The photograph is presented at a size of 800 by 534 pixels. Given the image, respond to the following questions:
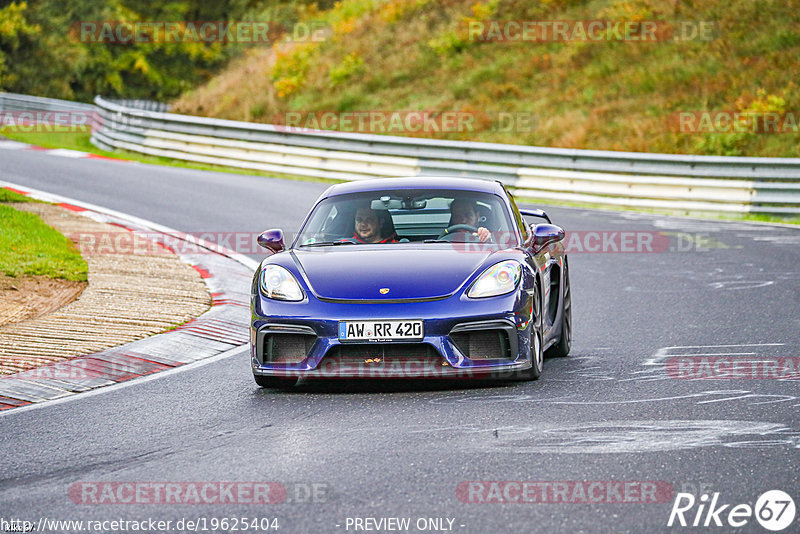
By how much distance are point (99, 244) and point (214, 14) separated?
4586 centimetres

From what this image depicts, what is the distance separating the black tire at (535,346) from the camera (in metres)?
7.46

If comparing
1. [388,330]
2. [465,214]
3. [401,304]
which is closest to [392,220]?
[465,214]

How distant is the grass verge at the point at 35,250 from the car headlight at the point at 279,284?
470 cm

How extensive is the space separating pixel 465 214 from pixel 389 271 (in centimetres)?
125

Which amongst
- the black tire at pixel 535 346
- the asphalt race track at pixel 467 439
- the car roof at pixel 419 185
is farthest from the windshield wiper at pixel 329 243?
the black tire at pixel 535 346

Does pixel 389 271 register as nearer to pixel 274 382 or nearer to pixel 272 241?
pixel 274 382

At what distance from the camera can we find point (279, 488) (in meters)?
5.16

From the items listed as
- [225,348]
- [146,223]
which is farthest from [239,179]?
[225,348]

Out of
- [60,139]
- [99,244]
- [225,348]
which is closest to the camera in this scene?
[225,348]

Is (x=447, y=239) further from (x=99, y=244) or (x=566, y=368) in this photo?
(x=99, y=244)

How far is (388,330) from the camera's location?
706cm

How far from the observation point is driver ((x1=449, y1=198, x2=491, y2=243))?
8398 mm

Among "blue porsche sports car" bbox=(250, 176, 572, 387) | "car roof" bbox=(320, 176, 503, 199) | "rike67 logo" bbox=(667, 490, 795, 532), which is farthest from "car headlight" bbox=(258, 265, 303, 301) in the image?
"rike67 logo" bbox=(667, 490, 795, 532)

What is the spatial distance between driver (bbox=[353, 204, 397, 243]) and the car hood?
0.33 meters
